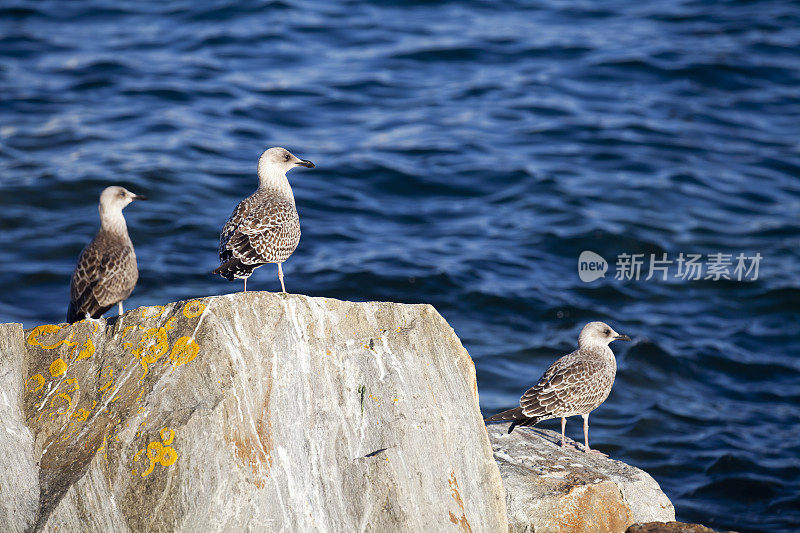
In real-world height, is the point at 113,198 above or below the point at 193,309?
below

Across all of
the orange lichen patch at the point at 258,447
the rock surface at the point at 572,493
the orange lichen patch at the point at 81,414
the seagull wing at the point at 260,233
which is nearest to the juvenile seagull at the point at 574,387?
the rock surface at the point at 572,493

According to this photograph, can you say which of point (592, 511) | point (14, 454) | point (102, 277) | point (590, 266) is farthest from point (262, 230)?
point (590, 266)

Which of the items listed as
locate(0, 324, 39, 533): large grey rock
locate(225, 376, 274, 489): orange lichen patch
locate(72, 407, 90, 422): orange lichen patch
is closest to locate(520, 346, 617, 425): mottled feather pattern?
locate(225, 376, 274, 489): orange lichen patch

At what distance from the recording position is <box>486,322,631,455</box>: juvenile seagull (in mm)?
7168

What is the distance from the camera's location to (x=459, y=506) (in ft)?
17.5

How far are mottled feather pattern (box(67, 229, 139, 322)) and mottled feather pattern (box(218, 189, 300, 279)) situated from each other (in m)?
1.20

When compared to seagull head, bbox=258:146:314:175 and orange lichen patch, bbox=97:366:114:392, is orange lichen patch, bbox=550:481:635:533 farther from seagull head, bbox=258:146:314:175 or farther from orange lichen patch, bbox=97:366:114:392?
seagull head, bbox=258:146:314:175

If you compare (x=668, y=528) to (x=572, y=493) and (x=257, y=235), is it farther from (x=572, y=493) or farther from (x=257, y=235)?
(x=257, y=235)

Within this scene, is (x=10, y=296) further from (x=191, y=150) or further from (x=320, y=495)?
(x=320, y=495)

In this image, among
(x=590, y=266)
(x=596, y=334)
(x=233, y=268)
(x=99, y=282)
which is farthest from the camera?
(x=590, y=266)

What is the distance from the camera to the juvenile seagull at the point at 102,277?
7574 mm

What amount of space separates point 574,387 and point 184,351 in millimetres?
3608

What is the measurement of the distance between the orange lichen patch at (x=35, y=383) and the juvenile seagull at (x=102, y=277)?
7.48ft

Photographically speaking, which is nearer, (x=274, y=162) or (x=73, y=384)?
(x=73, y=384)
